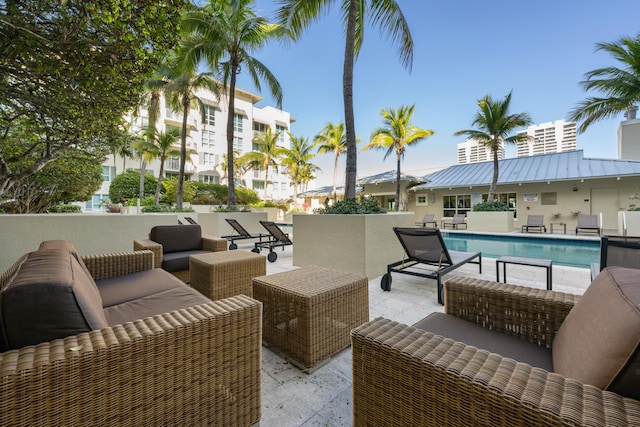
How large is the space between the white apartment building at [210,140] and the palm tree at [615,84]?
22377 millimetres

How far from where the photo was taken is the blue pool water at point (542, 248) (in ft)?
24.4

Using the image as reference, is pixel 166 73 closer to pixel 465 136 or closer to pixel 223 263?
pixel 223 263

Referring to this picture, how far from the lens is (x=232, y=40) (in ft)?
29.7

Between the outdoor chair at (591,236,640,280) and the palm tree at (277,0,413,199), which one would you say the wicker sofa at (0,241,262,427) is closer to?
the outdoor chair at (591,236,640,280)

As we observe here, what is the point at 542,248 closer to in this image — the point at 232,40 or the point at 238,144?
the point at 232,40

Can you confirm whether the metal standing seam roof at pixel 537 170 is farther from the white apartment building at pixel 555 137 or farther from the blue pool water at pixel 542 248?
the white apartment building at pixel 555 137

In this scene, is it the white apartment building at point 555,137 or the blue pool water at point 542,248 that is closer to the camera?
the blue pool water at point 542,248

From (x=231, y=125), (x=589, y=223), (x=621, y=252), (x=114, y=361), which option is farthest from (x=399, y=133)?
(x=114, y=361)

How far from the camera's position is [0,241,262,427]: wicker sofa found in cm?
94

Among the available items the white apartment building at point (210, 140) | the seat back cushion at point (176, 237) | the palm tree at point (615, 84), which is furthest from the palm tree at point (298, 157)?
the seat back cushion at point (176, 237)

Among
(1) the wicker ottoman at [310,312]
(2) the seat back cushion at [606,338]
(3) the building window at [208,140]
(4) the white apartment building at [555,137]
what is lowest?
(1) the wicker ottoman at [310,312]

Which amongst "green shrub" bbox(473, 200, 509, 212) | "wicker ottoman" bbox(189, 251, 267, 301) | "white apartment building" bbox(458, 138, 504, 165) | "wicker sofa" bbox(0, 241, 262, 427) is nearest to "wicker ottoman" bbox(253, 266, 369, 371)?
"wicker sofa" bbox(0, 241, 262, 427)

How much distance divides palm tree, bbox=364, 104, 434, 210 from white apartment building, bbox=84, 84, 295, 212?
13353 millimetres

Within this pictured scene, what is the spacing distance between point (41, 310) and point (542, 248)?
459 inches
